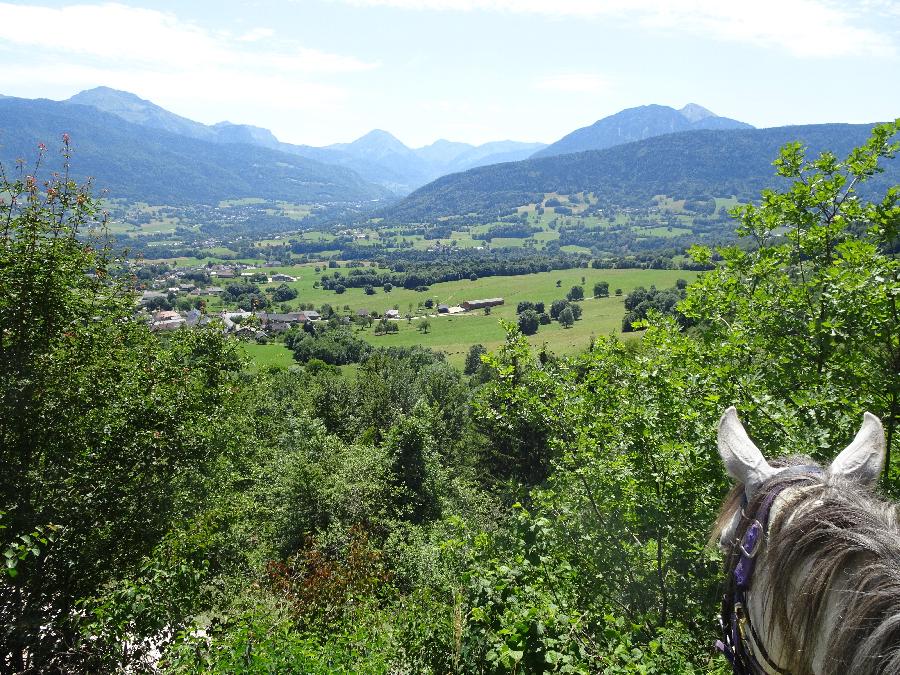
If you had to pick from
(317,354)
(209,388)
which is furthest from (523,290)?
(209,388)

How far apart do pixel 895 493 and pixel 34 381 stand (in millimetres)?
12068

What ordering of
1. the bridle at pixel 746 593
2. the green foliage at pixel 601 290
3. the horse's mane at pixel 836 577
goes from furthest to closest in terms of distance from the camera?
the green foliage at pixel 601 290 < the bridle at pixel 746 593 < the horse's mane at pixel 836 577

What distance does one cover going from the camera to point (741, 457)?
2.40 m

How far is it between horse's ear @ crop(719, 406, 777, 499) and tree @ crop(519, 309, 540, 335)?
11068 cm

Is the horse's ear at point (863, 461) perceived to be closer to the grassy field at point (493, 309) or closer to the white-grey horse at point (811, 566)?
the white-grey horse at point (811, 566)

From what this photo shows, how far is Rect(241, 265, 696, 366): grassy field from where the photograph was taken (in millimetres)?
101688

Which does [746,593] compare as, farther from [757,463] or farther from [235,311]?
[235,311]

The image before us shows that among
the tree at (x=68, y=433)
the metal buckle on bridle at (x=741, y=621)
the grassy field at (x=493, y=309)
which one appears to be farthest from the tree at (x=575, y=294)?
the metal buckle on bridle at (x=741, y=621)

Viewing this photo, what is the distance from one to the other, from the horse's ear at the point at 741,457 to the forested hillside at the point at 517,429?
2.55 m

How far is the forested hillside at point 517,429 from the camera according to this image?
5863 millimetres

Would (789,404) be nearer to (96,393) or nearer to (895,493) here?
(895,493)

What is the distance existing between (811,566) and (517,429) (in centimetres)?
700

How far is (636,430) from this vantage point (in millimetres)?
7418

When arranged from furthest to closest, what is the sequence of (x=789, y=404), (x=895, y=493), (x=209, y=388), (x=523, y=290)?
1. (x=523, y=290)
2. (x=209, y=388)
3. (x=789, y=404)
4. (x=895, y=493)
